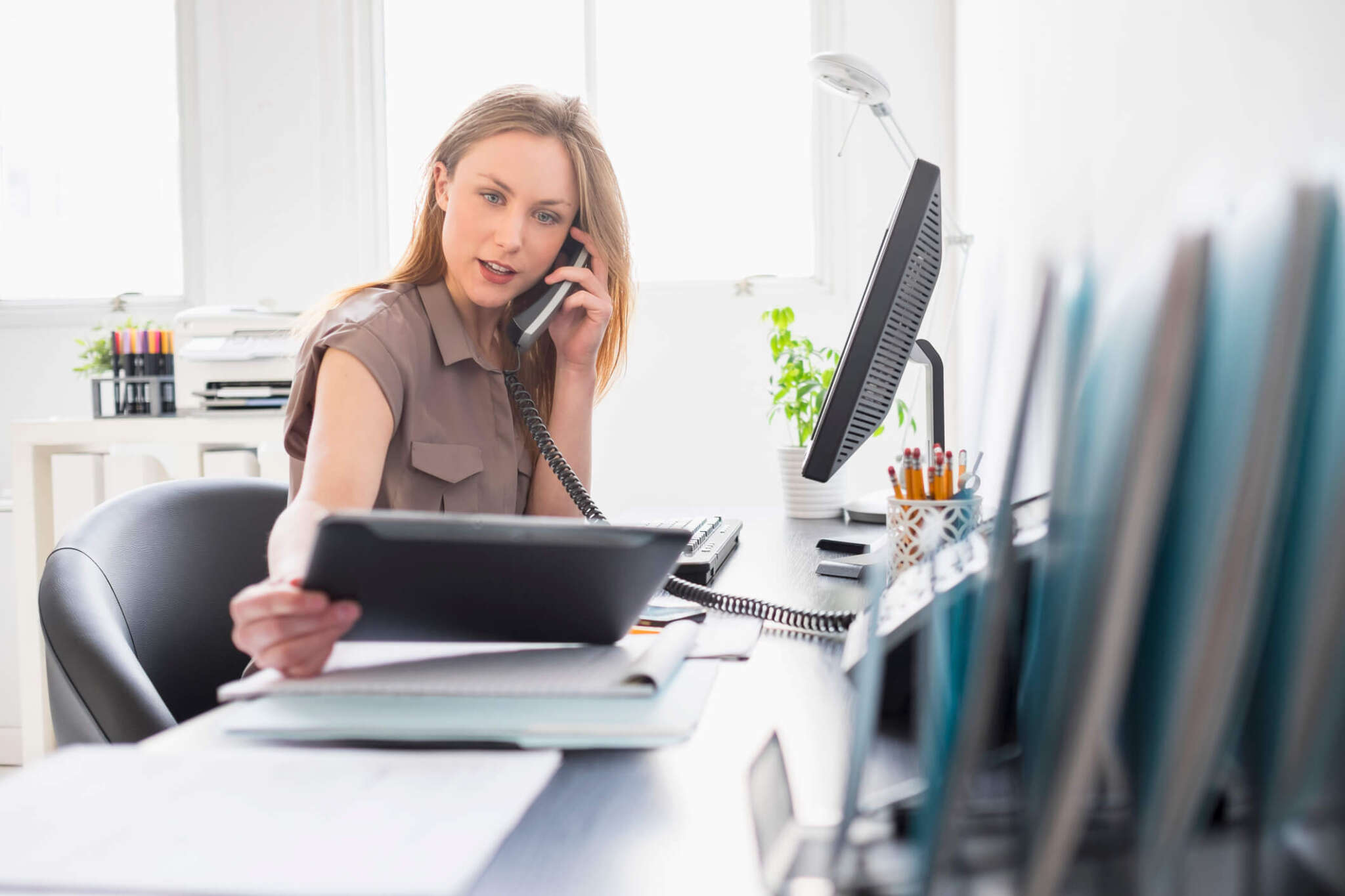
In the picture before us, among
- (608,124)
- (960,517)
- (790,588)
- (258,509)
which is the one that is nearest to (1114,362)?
(960,517)

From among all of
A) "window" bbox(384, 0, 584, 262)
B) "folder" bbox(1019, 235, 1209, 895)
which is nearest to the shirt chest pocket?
"folder" bbox(1019, 235, 1209, 895)

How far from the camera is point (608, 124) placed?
306 centimetres

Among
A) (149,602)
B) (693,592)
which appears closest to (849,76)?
(693,592)

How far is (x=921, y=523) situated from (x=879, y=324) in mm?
175

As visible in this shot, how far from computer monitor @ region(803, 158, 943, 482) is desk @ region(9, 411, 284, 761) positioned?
177cm

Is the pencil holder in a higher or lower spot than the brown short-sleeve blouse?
lower

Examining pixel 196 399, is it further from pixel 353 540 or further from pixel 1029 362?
pixel 1029 362

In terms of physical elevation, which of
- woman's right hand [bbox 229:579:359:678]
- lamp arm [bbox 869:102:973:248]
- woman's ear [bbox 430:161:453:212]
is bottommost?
woman's right hand [bbox 229:579:359:678]

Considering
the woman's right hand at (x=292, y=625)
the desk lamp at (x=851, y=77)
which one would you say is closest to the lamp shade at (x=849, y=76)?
the desk lamp at (x=851, y=77)

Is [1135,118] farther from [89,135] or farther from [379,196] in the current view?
[89,135]

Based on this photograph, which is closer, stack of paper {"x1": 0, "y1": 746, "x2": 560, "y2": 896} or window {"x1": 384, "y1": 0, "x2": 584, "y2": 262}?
stack of paper {"x1": 0, "y1": 746, "x2": 560, "y2": 896}

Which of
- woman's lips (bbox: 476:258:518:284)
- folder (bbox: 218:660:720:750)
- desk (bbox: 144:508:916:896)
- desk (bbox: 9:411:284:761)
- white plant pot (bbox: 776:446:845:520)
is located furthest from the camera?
desk (bbox: 9:411:284:761)

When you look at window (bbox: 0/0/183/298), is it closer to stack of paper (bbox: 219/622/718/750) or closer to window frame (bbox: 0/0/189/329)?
window frame (bbox: 0/0/189/329)

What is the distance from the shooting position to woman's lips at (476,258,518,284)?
1233 millimetres
